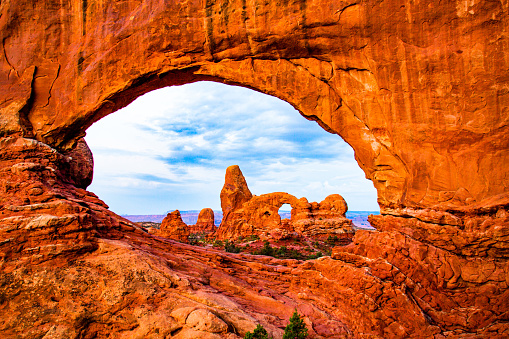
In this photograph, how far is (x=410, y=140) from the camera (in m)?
8.62

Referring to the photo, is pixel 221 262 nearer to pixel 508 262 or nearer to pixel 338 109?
pixel 338 109

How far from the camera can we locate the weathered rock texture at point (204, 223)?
61500mm

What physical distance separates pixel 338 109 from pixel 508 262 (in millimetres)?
6614

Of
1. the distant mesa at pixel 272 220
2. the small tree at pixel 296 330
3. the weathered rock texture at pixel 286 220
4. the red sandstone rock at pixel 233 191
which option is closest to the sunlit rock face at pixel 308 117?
the small tree at pixel 296 330

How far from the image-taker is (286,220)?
3547 centimetres

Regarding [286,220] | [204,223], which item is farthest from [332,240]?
[204,223]

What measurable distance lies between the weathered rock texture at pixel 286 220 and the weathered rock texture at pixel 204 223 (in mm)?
18573

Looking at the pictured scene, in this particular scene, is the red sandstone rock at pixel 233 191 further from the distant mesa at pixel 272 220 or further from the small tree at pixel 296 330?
the small tree at pixel 296 330

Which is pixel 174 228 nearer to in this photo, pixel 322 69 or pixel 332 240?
pixel 332 240

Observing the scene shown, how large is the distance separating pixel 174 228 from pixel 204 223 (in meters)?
34.4

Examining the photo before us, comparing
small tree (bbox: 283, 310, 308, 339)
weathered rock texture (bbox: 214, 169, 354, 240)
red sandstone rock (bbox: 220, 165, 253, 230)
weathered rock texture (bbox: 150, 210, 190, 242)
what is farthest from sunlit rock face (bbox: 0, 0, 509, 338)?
red sandstone rock (bbox: 220, 165, 253, 230)

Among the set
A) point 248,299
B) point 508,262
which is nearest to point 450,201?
point 508,262

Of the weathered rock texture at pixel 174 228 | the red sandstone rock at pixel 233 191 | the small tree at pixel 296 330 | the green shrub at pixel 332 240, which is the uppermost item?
the red sandstone rock at pixel 233 191

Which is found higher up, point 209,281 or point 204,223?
point 204,223
